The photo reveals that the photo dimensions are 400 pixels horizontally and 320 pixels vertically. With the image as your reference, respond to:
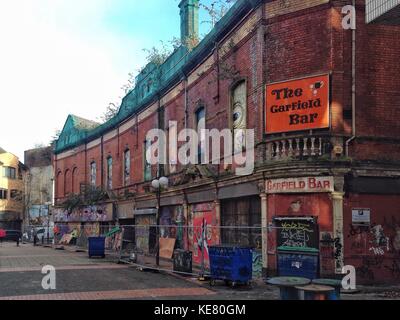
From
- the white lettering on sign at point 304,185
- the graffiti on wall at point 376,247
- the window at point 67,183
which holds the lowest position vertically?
the graffiti on wall at point 376,247

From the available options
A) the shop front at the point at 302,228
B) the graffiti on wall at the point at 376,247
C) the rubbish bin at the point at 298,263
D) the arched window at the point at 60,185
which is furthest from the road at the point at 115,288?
the arched window at the point at 60,185

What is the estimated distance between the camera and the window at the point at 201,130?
71.6 feet

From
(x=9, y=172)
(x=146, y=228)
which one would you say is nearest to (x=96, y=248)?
(x=146, y=228)

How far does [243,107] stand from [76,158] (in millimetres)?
29767

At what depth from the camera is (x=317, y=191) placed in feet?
48.5

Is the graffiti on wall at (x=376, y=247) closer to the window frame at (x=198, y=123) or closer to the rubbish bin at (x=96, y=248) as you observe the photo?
the window frame at (x=198, y=123)

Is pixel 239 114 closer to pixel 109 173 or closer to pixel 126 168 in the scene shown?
pixel 126 168

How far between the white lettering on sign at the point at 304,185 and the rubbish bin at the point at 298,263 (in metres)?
1.77

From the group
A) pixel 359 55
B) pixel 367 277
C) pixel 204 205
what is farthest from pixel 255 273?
pixel 359 55

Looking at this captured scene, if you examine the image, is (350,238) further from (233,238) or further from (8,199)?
(8,199)

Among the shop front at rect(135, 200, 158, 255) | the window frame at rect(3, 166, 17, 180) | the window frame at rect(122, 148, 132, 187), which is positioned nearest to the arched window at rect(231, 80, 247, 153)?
the shop front at rect(135, 200, 158, 255)

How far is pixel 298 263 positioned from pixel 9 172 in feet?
230

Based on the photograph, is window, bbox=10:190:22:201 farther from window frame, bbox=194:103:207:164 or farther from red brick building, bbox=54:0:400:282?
red brick building, bbox=54:0:400:282

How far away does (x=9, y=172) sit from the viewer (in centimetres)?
7712
